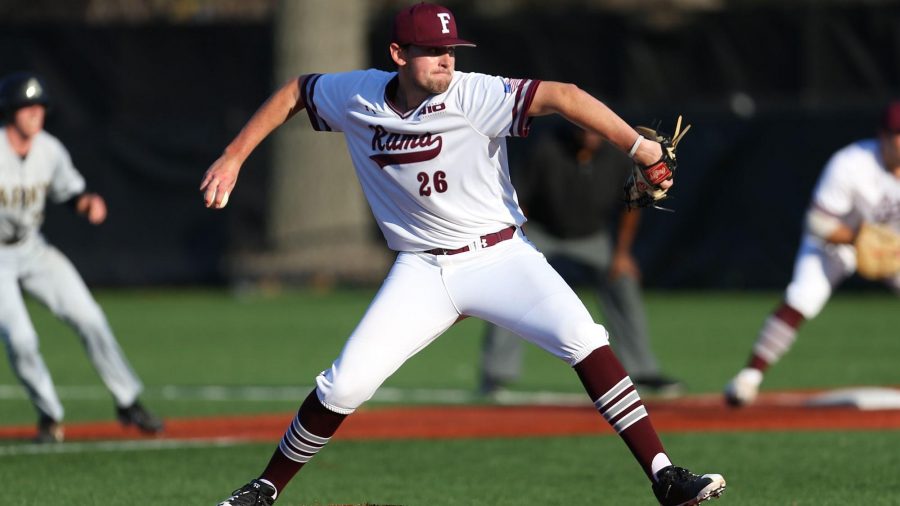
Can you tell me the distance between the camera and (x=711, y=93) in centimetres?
2256

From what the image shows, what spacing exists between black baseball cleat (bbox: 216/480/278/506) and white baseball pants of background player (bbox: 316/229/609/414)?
1.53 ft

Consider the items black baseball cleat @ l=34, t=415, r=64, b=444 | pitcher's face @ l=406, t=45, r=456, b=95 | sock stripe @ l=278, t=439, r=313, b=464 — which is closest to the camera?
pitcher's face @ l=406, t=45, r=456, b=95

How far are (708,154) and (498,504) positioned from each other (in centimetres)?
1409

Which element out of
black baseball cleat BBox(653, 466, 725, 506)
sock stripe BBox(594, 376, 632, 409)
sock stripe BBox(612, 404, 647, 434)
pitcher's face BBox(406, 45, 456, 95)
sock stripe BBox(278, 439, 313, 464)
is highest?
pitcher's face BBox(406, 45, 456, 95)

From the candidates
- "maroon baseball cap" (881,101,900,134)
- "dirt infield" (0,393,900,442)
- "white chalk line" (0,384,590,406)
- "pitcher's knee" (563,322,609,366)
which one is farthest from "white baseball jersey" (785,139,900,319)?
"pitcher's knee" (563,322,609,366)

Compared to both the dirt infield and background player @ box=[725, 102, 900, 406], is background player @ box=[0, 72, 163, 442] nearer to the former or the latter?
the dirt infield

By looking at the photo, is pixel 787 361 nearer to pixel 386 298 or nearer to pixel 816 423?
pixel 816 423

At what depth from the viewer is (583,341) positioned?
693cm

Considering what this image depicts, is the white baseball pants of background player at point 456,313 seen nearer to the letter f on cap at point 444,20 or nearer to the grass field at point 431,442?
the letter f on cap at point 444,20

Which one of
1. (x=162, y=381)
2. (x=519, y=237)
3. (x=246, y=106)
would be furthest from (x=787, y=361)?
(x=246, y=106)

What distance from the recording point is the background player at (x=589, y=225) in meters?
12.9

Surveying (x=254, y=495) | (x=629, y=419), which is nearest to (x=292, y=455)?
(x=254, y=495)

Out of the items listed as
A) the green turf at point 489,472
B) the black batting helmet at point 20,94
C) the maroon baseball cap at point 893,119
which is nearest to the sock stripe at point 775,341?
the green turf at point 489,472

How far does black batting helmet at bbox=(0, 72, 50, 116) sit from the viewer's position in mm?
9961
